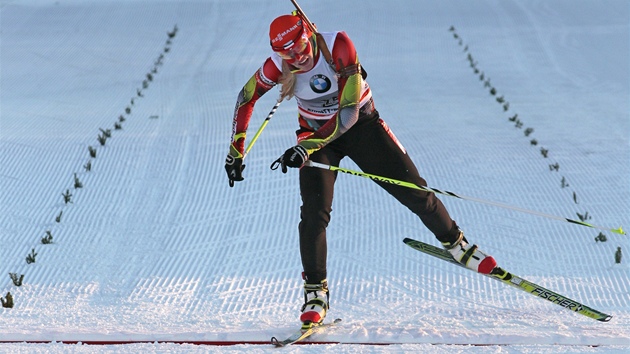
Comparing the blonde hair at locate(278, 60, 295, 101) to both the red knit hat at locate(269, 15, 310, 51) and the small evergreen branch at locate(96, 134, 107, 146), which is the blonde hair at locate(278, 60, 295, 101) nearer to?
the red knit hat at locate(269, 15, 310, 51)

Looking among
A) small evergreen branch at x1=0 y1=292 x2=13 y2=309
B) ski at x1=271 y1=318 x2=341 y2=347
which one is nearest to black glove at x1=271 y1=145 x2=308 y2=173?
ski at x1=271 y1=318 x2=341 y2=347

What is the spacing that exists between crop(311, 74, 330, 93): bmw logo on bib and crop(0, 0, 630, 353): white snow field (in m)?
1.12

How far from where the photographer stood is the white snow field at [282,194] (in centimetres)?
463

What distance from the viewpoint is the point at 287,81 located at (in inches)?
166

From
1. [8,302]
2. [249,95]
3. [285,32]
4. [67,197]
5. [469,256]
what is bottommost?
[67,197]

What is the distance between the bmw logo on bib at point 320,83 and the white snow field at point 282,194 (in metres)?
1.12

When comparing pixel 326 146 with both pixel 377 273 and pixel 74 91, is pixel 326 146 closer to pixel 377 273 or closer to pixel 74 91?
pixel 377 273

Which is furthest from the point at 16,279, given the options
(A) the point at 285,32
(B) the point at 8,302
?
(A) the point at 285,32

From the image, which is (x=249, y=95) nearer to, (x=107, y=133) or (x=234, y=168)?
(x=234, y=168)

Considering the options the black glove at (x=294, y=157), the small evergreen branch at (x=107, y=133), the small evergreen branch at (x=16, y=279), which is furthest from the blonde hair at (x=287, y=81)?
the small evergreen branch at (x=107, y=133)

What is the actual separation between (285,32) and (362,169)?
2.42ft

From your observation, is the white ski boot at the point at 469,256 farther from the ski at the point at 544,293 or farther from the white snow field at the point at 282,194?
the white snow field at the point at 282,194

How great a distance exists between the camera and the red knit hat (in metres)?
3.95

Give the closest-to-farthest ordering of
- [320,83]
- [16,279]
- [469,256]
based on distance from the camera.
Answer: [320,83]
[469,256]
[16,279]
